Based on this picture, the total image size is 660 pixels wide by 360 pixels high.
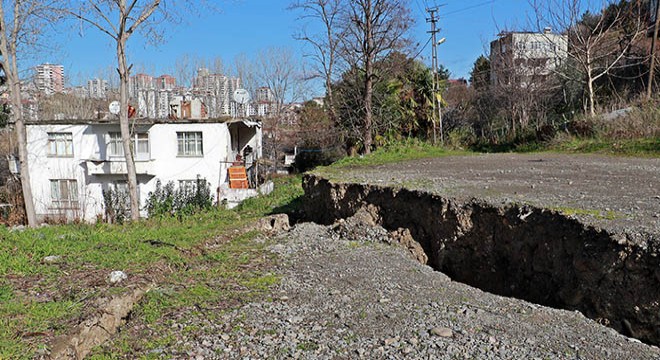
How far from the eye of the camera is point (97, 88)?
134 feet

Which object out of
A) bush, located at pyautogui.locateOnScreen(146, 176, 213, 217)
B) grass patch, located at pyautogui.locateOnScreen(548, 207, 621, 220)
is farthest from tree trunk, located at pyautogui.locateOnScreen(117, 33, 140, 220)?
grass patch, located at pyautogui.locateOnScreen(548, 207, 621, 220)

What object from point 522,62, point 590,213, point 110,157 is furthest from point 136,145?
point 590,213

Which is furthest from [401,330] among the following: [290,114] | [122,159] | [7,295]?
[290,114]

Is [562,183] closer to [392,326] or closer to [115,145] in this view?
[392,326]

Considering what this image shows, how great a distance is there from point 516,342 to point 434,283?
1548mm

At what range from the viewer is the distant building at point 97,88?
40.4 m

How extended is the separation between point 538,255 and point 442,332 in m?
1.95

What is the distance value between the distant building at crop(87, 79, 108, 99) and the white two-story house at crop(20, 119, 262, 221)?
59.2ft

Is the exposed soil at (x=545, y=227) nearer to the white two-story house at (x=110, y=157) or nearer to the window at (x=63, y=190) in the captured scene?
the white two-story house at (x=110, y=157)

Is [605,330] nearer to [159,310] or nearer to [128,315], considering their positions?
[159,310]

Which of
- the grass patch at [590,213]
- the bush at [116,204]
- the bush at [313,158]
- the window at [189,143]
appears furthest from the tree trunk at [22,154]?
the grass patch at [590,213]

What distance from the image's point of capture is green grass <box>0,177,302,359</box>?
420cm

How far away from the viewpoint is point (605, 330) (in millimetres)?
3828

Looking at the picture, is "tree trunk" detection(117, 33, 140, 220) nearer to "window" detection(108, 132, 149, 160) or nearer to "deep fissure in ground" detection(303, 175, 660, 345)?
"window" detection(108, 132, 149, 160)
